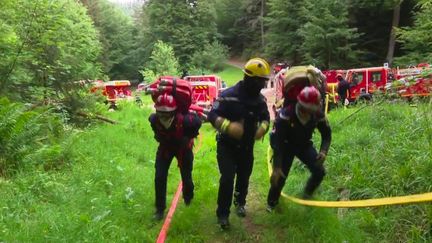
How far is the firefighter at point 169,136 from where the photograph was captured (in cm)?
549

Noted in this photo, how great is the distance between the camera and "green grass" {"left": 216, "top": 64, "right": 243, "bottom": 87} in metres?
46.7

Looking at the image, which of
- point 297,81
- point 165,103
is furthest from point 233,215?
point 297,81

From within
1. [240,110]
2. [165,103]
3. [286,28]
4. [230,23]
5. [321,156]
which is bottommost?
[321,156]

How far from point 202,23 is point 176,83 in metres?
54.3

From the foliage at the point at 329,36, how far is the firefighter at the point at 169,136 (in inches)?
1094

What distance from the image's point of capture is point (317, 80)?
557cm

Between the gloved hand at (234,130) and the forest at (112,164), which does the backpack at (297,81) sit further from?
the forest at (112,164)

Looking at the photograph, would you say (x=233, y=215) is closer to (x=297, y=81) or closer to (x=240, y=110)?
(x=240, y=110)

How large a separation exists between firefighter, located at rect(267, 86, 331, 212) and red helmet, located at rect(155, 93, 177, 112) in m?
1.38

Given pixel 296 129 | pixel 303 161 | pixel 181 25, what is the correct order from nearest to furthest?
pixel 296 129 < pixel 303 161 < pixel 181 25

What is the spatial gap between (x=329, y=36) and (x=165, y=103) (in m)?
28.5

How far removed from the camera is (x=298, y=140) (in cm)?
559

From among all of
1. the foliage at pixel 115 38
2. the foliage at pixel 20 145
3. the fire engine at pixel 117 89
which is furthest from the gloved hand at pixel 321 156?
the foliage at pixel 115 38

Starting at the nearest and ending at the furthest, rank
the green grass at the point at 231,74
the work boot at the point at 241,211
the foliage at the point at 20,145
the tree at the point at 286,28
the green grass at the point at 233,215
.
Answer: the green grass at the point at 233,215
the work boot at the point at 241,211
the foliage at the point at 20,145
the tree at the point at 286,28
the green grass at the point at 231,74
